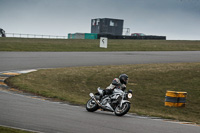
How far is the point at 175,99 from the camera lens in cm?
1628

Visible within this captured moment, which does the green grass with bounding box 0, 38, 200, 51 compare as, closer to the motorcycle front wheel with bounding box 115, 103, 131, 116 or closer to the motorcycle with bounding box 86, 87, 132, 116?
the motorcycle with bounding box 86, 87, 132, 116

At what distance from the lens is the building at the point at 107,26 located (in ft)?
225

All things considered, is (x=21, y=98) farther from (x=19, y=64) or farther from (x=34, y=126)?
(x=19, y=64)

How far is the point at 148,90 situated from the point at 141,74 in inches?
165

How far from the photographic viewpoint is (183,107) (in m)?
16.4

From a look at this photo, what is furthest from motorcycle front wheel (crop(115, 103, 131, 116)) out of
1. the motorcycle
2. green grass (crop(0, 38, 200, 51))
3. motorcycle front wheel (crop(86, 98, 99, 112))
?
green grass (crop(0, 38, 200, 51))

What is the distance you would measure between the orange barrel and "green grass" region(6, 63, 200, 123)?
311 mm

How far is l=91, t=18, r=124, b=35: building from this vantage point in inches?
2704

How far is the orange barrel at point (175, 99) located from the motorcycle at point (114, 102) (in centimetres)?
562

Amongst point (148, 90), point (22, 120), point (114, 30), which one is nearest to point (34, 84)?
point (148, 90)

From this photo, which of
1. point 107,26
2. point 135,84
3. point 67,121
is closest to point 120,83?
point 67,121

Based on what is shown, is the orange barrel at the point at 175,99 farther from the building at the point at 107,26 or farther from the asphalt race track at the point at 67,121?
the building at the point at 107,26

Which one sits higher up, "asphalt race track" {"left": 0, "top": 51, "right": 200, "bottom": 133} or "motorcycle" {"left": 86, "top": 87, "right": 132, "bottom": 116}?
"motorcycle" {"left": 86, "top": 87, "right": 132, "bottom": 116}

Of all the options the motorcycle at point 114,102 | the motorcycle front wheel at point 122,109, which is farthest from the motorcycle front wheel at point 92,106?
Answer: the motorcycle front wheel at point 122,109
